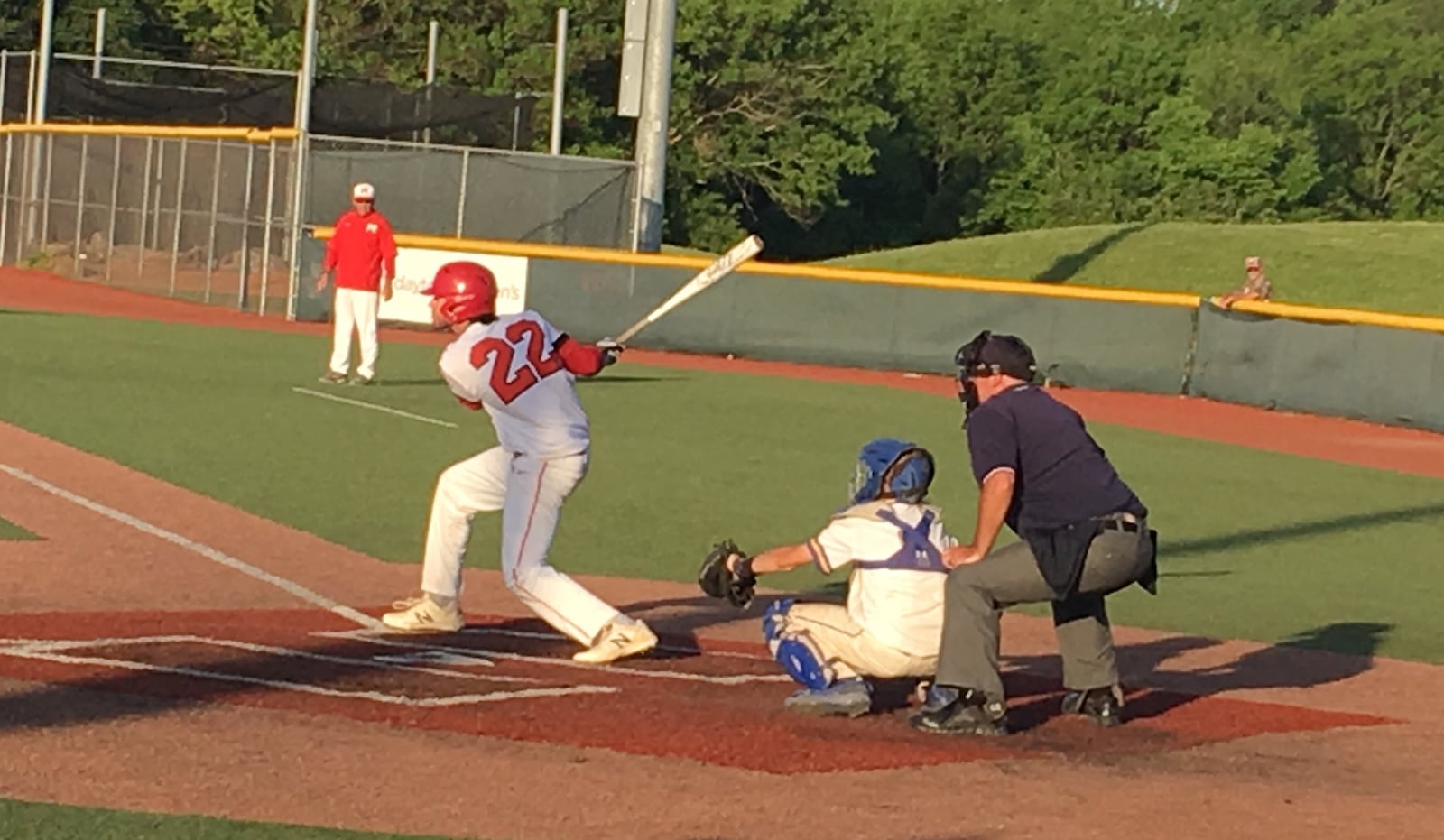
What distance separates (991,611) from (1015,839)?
1753 millimetres

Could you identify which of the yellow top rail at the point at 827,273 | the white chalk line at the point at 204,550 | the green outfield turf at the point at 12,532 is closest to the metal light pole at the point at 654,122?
the yellow top rail at the point at 827,273

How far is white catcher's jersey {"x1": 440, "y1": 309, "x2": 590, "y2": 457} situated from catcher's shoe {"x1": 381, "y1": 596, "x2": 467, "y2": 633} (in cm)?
99

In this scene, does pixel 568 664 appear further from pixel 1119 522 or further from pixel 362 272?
pixel 362 272

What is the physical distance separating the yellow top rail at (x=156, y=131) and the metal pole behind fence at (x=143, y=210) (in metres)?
0.25

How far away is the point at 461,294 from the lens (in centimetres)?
941

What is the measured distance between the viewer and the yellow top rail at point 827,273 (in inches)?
1137

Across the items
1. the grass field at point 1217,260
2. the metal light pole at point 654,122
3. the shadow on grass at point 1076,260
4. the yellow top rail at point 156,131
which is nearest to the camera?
the metal light pole at point 654,122

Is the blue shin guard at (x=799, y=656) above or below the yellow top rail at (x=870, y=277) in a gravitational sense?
below

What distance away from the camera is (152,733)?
735 centimetres

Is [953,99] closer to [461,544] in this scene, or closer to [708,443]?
[708,443]

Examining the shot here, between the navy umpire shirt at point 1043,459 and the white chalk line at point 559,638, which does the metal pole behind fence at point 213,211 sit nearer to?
the white chalk line at point 559,638

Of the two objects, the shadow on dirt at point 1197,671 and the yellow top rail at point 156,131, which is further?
the yellow top rail at point 156,131

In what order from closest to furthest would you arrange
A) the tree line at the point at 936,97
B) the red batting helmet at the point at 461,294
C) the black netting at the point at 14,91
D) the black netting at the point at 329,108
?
1. the red batting helmet at the point at 461,294
2. the black netting at the point at 329,108
3. the black netting at the point at 14,91
4. the tree line at the point at 936,97

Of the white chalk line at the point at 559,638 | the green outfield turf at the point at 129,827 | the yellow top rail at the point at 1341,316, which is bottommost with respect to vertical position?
the white chalk line at the point at 559,638
